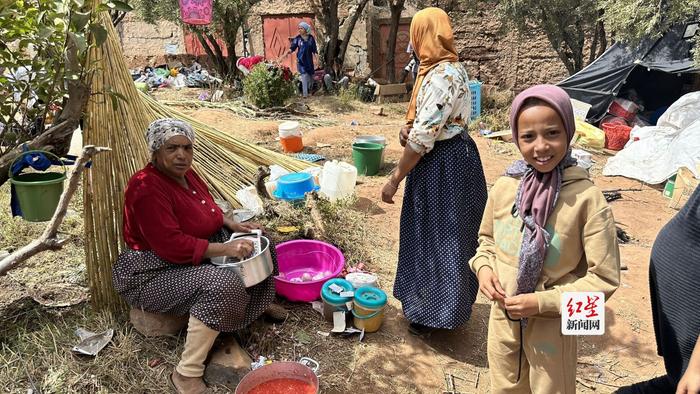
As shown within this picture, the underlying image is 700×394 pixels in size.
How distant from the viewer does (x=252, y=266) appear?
2350 millimetres

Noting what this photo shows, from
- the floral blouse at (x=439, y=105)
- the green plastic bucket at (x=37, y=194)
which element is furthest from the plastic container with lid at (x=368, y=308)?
the green plastic bucket at (x=37, y=194)

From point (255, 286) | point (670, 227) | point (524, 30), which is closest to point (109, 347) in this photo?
point (255, 286)

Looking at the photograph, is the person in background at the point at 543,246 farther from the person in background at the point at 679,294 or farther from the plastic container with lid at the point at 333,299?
the plastic container with lid at the point at 333,299

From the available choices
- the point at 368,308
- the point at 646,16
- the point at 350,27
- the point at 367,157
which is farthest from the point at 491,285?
the point at 350,27

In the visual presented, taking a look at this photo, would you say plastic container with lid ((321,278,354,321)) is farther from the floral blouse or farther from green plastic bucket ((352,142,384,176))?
green plastic bucket ((352,142,384,176))

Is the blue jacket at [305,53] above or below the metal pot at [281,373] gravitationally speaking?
above

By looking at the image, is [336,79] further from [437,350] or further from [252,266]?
[252,266]

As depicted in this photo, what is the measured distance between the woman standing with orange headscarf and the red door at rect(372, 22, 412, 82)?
10.9m

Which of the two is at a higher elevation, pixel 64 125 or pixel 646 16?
pixel 646 16

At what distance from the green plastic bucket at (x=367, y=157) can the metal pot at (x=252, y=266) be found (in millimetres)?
3446

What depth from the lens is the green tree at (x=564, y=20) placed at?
Result: 27.5 feet

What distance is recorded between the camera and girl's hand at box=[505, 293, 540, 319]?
1.49 m

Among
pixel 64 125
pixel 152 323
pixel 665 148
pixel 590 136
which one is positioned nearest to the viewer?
pixel 64 125

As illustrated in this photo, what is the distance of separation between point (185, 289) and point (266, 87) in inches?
291
